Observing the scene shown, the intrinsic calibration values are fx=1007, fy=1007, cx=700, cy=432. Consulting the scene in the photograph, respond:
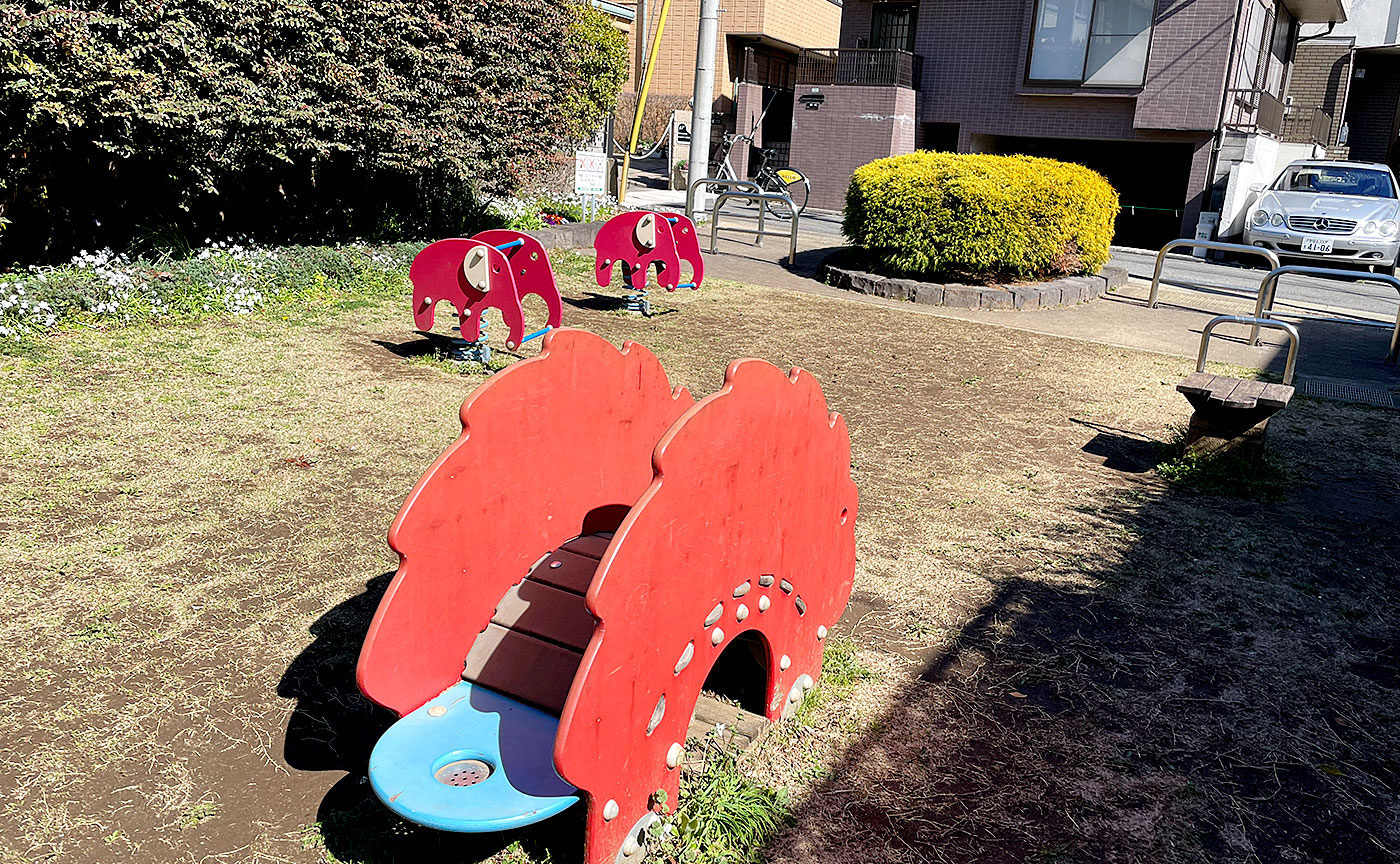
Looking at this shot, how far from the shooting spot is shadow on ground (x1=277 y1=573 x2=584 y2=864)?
98.0 inches

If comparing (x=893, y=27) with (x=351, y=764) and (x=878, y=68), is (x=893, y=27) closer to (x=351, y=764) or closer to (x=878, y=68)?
(x=878, y=68)

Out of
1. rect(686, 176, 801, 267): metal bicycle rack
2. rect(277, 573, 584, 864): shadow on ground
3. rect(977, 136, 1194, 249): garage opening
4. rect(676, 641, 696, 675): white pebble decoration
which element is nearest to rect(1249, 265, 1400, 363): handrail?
rect(686, 176, 801, 267): metal bicycle rack

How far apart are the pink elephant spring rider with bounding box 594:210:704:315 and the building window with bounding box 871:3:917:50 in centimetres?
1939

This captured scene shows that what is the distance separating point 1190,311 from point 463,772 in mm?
11237

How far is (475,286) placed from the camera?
271 inches

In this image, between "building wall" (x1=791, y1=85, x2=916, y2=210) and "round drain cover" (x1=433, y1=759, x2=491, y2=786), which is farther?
"building wall" (x1=791, y1=85, x2=916, y2=210)

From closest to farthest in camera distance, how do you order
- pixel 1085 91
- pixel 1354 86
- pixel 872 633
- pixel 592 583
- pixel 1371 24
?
1. pixel 592 583
2. pixel 872 633
3. pixel 1085 91
4. pixel 1371 24
5. pixel 1354 86

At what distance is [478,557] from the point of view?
279 cm

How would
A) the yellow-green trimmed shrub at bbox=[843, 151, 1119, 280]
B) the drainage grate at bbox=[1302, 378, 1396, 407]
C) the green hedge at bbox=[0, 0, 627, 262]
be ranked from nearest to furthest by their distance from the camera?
the green hedge at bbox=[0, 0, 627, 262], the drainage grate at bbox=[1302, 378, 1396, 407], the yellow-green trimmed shrub at bbox=[843, 151, 1119, 280]

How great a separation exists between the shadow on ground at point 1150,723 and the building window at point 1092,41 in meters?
18.9

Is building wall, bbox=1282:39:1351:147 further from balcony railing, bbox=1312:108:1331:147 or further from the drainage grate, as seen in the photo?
the drainage grate

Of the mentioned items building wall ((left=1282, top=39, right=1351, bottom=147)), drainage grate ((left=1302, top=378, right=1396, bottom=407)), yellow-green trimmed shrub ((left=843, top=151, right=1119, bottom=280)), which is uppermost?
building wall ((left=1282, top=39, right=1351, bottom=147))

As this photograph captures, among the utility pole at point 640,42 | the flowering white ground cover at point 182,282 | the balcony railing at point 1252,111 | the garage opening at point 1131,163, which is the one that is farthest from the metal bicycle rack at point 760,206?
the utility pole at point 640,42

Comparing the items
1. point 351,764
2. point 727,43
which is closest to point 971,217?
point 351,764
